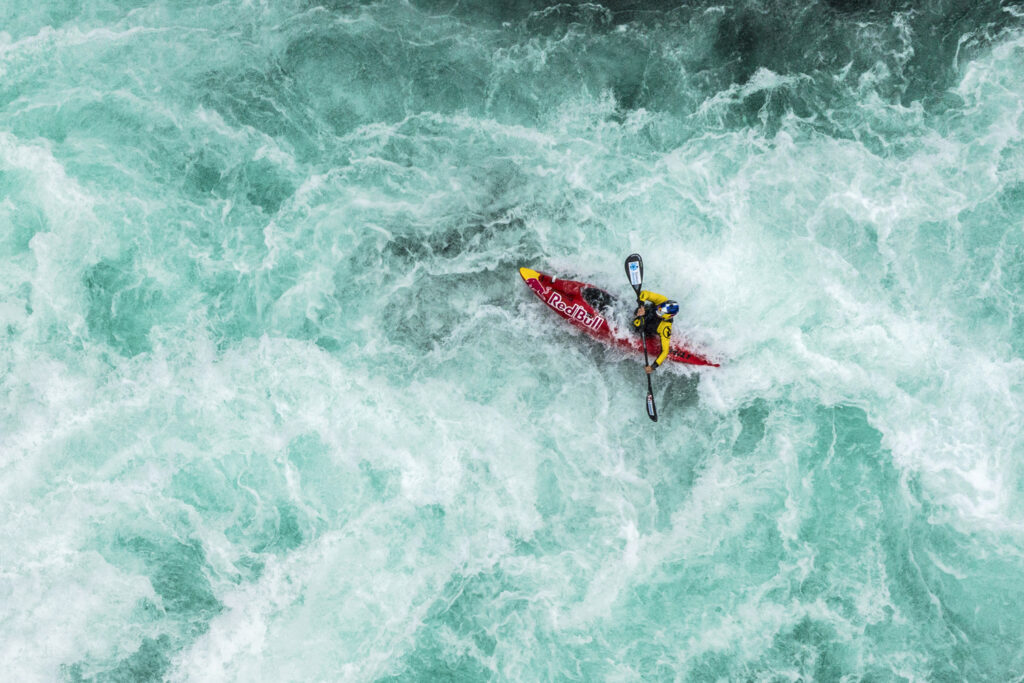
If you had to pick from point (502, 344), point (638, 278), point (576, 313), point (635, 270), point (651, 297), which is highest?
point (635, 270)

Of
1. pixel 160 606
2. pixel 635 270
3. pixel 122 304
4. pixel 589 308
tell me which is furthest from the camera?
pixel 122 304

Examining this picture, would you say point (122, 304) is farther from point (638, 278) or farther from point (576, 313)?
point (638, 278)

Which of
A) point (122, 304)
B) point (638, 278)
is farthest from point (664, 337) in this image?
point (122, 304)

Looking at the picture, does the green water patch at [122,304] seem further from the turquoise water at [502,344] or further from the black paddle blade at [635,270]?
the black paddle blade at [635,270]

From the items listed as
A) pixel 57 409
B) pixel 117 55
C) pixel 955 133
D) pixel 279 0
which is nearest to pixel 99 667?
pixel 57 409

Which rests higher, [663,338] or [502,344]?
[663,338]
